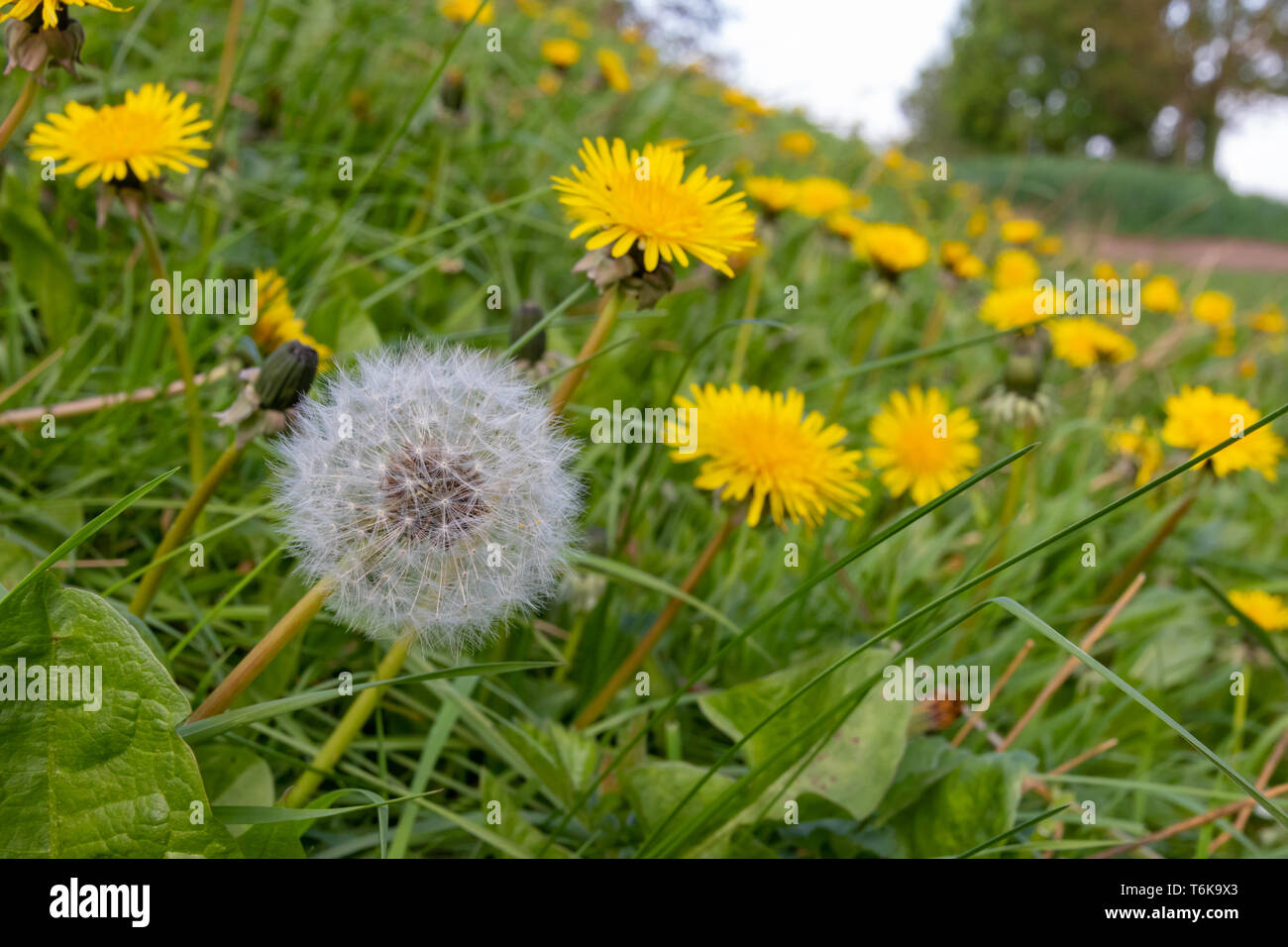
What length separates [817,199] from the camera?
249 centimetres

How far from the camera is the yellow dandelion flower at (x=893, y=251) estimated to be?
2.17 m

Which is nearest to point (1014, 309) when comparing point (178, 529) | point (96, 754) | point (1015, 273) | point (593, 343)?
point (1015, 273)

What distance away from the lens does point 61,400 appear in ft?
4.51

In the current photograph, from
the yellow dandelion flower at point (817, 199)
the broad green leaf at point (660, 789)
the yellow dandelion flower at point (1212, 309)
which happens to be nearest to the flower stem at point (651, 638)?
the broad green leaf at point (660, 789)

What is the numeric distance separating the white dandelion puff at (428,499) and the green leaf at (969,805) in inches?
22.9

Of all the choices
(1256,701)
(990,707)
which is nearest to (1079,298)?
(1256,701)

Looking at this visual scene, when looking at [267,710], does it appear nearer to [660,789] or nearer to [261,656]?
[261,656]

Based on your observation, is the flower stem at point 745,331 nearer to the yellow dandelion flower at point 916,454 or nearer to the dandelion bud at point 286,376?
the yellow dandelion flower at point 916,454

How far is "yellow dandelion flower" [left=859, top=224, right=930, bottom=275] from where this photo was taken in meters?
2.17

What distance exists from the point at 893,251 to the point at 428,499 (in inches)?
66.6

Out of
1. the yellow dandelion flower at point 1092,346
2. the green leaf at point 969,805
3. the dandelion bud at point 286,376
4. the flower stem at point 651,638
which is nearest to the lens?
the dandelion bud at point 286,376

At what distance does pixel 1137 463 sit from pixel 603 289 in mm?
1541

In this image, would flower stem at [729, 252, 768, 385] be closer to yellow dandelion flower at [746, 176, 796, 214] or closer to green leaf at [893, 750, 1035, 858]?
yellow dandelion flower at [746, 176, 796, 214]

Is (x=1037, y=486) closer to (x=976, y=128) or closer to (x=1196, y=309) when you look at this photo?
(x=1196, y=309)
